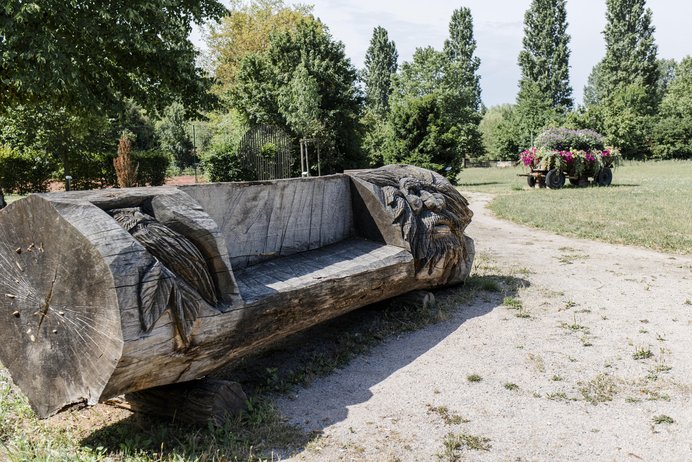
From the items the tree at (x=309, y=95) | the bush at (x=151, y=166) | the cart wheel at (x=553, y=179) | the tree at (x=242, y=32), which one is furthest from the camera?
the tree at (x=242, y=32)

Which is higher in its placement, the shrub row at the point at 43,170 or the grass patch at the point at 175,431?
the shrub row at the point at 43,170

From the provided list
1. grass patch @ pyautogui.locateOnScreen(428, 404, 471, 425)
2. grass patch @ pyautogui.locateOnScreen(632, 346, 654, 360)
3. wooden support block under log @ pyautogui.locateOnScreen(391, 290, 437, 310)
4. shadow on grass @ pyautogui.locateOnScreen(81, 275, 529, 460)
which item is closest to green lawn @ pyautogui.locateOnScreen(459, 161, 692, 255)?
shadow on grass @ pyautogui.locateOnScreen(81, 275, 529, 460)

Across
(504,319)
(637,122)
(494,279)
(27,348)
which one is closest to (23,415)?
(27,348)

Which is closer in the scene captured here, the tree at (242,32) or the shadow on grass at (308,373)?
the shadow on grass at (308,373)

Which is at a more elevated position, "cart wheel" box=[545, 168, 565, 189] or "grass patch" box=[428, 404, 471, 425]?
"cart wheel" box=[545, 168, 565, 189]

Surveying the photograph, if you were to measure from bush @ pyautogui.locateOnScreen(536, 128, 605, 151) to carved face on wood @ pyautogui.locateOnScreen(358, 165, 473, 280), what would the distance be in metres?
13.1

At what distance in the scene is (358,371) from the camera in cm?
325

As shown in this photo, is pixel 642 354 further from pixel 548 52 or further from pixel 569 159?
pixel 548 52

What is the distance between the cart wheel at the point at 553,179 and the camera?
15938mm

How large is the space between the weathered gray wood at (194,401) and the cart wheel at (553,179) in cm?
1494

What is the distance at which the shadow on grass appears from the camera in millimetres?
2371

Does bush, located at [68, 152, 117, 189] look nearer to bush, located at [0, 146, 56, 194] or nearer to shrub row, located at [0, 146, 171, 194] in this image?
shrub row, located at [0, 146, 171, 194]

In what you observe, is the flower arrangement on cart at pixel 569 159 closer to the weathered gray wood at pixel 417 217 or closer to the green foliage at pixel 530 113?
the weathered gray wood at pixel 417 217

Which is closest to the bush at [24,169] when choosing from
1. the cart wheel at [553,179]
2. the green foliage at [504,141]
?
the cart wheel at [553,179]
